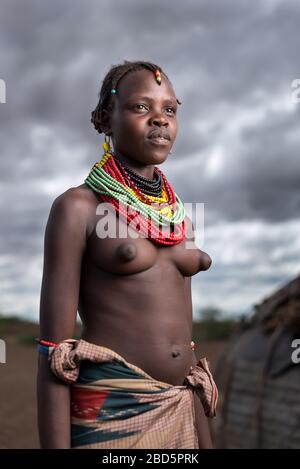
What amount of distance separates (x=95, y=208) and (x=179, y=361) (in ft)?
2.37

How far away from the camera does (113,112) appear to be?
291 centimetres

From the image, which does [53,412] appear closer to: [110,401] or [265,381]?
[110,401]

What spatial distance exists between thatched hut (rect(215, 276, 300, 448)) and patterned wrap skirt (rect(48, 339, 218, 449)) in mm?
4627

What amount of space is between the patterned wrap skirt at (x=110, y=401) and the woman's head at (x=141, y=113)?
839mm

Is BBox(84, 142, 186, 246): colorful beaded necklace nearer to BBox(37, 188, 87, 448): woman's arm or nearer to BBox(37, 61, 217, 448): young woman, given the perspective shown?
BBox(37, 61, 217, 448): young woman

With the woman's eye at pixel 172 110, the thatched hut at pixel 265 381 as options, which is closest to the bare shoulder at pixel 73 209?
the woman's eye at pixel 172 110

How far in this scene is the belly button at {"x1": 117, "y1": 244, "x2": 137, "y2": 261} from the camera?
8.72ft

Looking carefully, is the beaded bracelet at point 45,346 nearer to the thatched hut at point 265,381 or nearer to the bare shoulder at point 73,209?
the bare shoulder at point 73,209

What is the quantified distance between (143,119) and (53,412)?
48.5 inches

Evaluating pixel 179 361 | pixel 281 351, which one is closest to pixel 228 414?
pixel 281 351

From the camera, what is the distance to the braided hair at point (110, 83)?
9.67 feet
